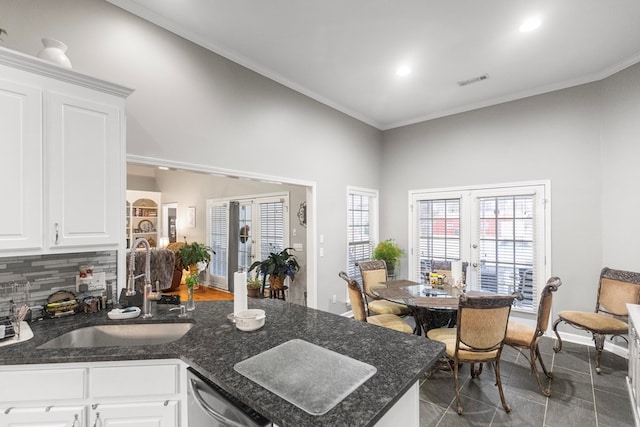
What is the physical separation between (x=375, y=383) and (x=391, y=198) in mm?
4485

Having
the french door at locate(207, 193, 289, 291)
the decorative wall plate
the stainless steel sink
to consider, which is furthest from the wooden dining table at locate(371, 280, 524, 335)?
the decorative wall plate

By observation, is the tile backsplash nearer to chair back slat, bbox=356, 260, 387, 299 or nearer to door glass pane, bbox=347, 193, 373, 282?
chair back slat, bbox=356, 260, 387, 299

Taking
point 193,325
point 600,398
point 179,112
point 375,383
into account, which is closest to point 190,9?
point 179,112

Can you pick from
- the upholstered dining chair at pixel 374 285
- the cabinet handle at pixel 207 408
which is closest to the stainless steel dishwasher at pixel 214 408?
the cabinet handle at pixel 207 408

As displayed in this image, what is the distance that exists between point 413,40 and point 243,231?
16.1 feet

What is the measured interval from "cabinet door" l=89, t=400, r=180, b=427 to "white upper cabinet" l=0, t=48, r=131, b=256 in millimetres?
983

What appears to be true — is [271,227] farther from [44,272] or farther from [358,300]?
[44,272]

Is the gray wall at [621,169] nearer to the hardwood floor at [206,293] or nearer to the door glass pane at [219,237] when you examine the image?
the hardwood floor at [206,293]

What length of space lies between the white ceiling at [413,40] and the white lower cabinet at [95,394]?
105 inches

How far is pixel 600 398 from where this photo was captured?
2.66 m

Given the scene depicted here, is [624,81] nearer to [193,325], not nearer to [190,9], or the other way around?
[190,9]

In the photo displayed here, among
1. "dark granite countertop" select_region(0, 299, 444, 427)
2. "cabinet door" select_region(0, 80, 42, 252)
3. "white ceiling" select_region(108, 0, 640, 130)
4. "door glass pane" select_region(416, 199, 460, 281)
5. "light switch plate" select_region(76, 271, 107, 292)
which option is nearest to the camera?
"dark granite countertop" select_region(0, 299, 444, 427)

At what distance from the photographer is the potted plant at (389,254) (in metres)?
4.98

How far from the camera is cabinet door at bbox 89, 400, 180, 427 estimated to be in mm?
1508
